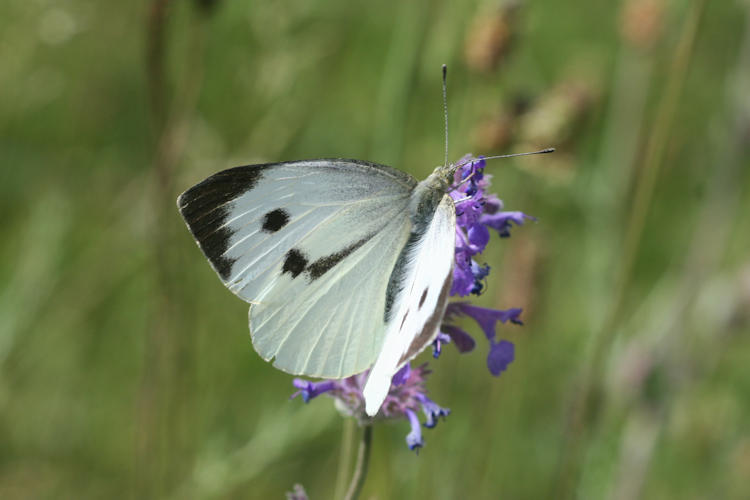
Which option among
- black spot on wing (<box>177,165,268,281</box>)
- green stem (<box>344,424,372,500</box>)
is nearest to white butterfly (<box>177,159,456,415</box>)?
black spot on wing (<box>177,165,268,281</box>)

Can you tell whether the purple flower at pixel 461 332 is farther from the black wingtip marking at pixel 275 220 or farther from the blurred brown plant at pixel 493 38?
the blurred brown plant at pixel 493 38

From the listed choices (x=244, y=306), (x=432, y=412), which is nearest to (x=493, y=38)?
(x=432, y=412)

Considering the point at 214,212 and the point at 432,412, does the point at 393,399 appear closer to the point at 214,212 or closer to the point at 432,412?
the point at 432,412

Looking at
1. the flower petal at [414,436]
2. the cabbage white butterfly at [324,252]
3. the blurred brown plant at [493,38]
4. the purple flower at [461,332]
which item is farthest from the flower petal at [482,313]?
the blurred brown plant at [493,38]

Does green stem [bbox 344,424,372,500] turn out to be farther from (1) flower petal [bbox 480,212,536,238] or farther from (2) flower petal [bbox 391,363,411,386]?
(1) flower petal [bbox 480,212,536,238]

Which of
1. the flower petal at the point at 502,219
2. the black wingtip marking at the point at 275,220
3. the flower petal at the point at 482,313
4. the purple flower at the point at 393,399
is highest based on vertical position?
the flower petal at the point at 502,219

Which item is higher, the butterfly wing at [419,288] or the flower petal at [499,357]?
the butterfly wing at [419,288]

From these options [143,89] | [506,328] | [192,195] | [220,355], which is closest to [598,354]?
[506,328]
